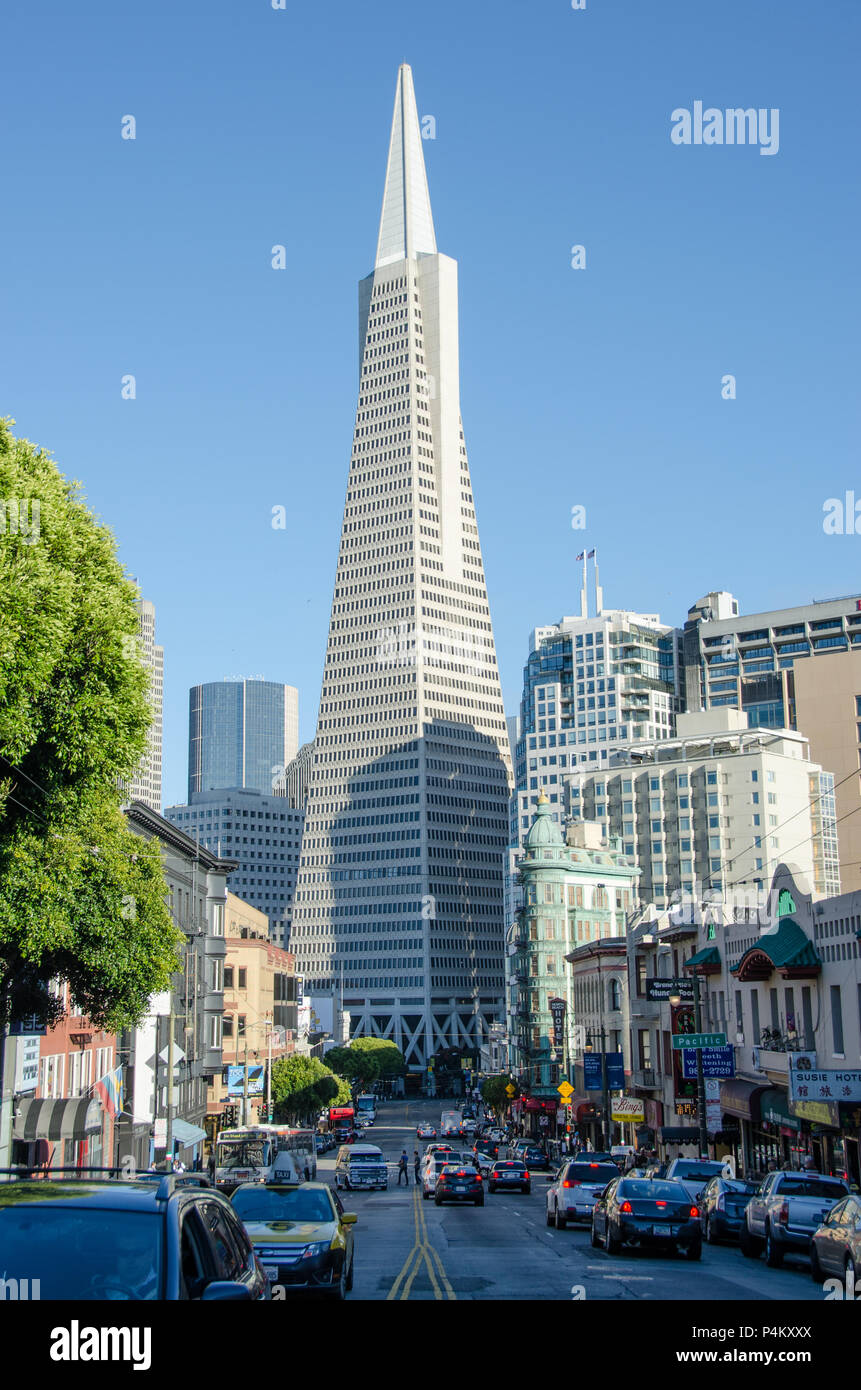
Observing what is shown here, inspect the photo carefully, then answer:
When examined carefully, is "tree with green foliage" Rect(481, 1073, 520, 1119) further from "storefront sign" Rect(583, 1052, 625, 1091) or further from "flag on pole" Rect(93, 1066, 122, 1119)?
"flag on pole" Rect(93, 1066, 122, 1119)

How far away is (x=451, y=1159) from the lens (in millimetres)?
53375

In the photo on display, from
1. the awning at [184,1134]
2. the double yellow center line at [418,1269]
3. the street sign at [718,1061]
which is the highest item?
the street sign at [718,1061]

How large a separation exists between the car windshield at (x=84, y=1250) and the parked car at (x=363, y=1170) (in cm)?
5691

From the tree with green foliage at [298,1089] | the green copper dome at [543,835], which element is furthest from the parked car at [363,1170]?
the green copper dome at [543,835]

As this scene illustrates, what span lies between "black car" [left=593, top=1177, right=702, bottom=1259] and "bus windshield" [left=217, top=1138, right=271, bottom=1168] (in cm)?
3081

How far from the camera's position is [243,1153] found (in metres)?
59.7

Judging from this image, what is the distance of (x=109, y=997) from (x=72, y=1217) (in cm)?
2570

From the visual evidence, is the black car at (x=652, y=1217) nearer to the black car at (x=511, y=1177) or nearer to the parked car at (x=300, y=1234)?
the parked car at (x=300, y=1234)

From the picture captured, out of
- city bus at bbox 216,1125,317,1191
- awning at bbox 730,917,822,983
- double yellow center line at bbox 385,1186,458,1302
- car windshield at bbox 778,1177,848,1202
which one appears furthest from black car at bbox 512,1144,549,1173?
car windshield at bbox 778,1177,848,1202

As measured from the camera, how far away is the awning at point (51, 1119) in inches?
1770

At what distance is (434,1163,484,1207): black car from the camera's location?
47.2 meters

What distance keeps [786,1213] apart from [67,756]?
15.6 m

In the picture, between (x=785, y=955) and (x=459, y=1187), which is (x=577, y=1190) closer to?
(x=459, y=1187)
